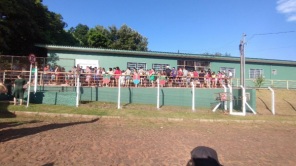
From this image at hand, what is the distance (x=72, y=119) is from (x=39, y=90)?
4.93 metres

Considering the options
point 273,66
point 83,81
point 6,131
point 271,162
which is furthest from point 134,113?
point 273,66

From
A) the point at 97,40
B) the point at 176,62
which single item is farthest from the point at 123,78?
the point at 97,40

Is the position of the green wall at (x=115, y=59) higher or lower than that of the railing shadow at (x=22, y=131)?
higher

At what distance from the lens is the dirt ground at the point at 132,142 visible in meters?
6.60

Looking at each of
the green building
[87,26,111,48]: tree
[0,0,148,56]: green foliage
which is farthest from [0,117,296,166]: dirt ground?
[87,26,111,48]: tree

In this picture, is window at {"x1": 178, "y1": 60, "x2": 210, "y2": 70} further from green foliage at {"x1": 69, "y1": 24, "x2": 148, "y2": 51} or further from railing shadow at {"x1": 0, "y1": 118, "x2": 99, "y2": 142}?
green foliage at {"x1": 69, "y1": 24, "x2": 148, "y2": 51}

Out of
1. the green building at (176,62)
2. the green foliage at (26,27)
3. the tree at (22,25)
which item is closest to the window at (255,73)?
the green building at (176,62)

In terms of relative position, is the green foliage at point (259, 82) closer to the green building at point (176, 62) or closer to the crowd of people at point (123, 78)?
the green building at point (176, 62)

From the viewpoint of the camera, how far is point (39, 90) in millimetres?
16062

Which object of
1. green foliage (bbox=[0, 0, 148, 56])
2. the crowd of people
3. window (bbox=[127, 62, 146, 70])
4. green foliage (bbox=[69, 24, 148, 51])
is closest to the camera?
the crowd of people

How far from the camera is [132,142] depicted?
848 centimetres

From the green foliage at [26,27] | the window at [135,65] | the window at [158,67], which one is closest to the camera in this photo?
the green foliage at [26,27]

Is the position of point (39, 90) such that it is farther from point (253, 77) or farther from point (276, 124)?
point (253, 77)

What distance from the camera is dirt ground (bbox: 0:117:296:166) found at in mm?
6598
